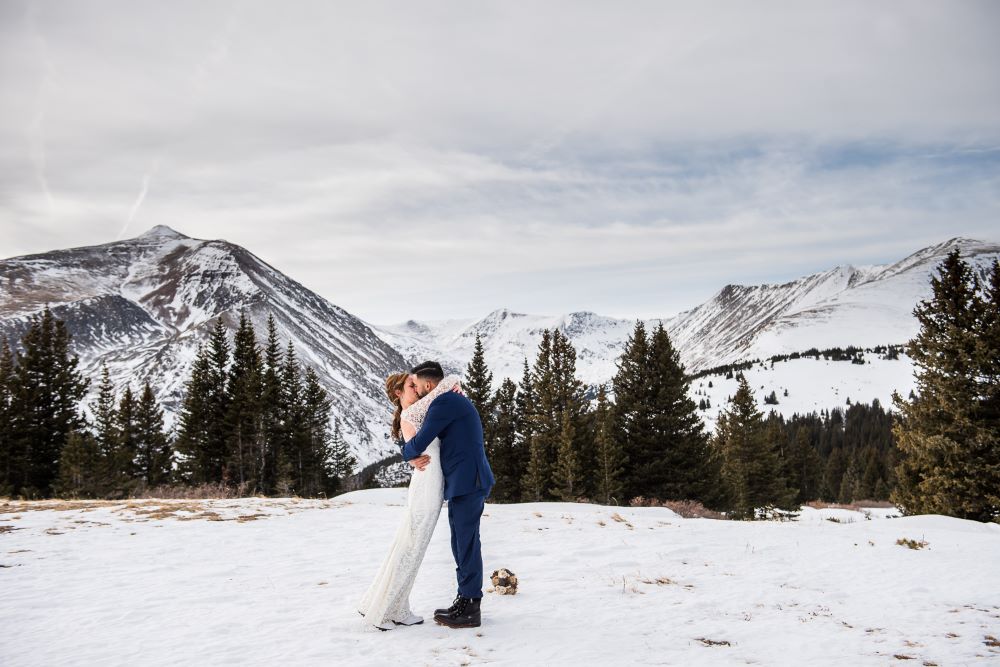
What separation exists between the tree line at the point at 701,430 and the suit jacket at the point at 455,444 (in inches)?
918

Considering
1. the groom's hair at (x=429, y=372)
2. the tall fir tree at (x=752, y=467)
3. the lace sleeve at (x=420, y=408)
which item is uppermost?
the groom's hair at (x=429, y=372)

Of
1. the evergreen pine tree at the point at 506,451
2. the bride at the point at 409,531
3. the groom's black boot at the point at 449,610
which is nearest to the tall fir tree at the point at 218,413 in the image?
the evergreen pine tree at the point at 506,451

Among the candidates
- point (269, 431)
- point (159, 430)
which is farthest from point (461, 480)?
point (159, 430)

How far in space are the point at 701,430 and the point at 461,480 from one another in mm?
33190

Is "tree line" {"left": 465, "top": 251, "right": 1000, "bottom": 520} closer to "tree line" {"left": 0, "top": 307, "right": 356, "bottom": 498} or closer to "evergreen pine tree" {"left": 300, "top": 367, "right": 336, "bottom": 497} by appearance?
"evergreen pine tree" {"left": 300, "top": 367, "right": 336, "bottom": 497}

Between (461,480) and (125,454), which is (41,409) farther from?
(461,480)

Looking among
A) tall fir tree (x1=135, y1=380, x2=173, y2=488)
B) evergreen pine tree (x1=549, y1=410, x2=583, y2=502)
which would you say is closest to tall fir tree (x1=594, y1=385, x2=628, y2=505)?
evergreen pine tree (x1=549, y1=410, x2=583, y2=502)

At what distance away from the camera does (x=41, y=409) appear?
38656 millimetres

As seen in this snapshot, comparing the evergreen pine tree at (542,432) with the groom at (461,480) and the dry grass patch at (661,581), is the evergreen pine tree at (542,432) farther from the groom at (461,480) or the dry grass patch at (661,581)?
the groom at (461,480)

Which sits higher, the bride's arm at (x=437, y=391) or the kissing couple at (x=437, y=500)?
the bride's arm at (x=437, y=391)

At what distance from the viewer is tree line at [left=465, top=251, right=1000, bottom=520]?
21.4 meters

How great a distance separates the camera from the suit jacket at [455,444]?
624cm

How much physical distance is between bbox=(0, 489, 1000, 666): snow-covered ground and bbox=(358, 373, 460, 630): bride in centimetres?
20

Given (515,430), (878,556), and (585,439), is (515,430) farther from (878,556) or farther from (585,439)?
(878,556)
